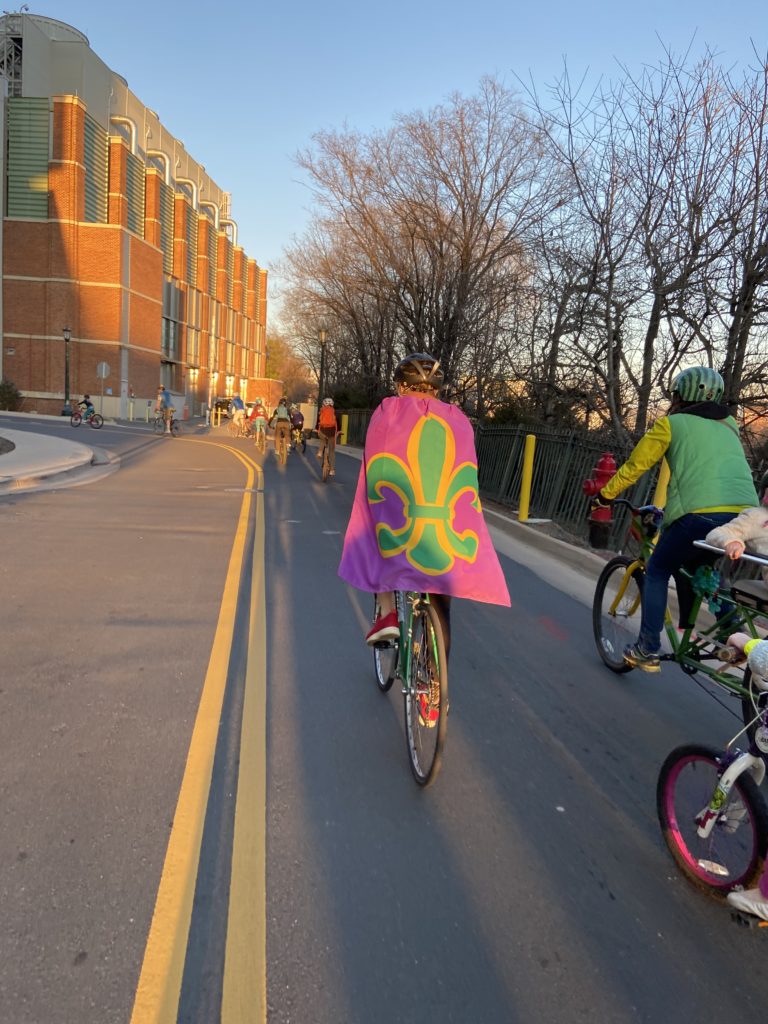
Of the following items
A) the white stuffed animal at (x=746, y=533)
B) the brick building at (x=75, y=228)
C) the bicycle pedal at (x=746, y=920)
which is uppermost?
the brick building at (x=75, y=228)

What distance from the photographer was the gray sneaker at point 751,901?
244cm

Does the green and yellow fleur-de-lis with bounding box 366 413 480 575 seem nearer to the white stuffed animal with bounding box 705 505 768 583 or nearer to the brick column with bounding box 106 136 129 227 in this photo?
the white stuffed animal with bounding box 705 505 768 583

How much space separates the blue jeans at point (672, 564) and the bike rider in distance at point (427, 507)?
49.3 inches

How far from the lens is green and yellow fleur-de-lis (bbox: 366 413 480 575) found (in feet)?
11.5

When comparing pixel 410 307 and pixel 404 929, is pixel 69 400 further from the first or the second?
pixel 404 929

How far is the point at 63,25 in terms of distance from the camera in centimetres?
4522

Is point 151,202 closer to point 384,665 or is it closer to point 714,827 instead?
point 384,665

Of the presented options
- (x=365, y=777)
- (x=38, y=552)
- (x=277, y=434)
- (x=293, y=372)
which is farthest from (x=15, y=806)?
(x=293, y=372)

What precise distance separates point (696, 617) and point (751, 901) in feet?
6.18

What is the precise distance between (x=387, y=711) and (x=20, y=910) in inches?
88.4

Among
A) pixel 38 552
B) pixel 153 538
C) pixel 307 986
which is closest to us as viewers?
pixel 307 986

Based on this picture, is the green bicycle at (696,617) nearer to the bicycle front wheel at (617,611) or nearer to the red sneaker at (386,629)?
the bicycle front wheel at (617,611)

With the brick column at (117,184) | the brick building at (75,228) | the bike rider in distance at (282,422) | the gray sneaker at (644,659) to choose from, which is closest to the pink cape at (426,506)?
the gray sneaker at (644,659)

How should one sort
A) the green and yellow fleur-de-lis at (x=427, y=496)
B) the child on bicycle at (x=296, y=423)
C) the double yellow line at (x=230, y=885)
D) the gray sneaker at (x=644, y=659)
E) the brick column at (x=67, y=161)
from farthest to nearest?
the brick column at (x=67, y=161) < the child on bicycle at (x=296, y=423) < the gray sneaker at (x=644, y=659) < the green and yellow fleur-de-lis at (x=427, y=496) < the double yellow line at (x=230, y=885)
